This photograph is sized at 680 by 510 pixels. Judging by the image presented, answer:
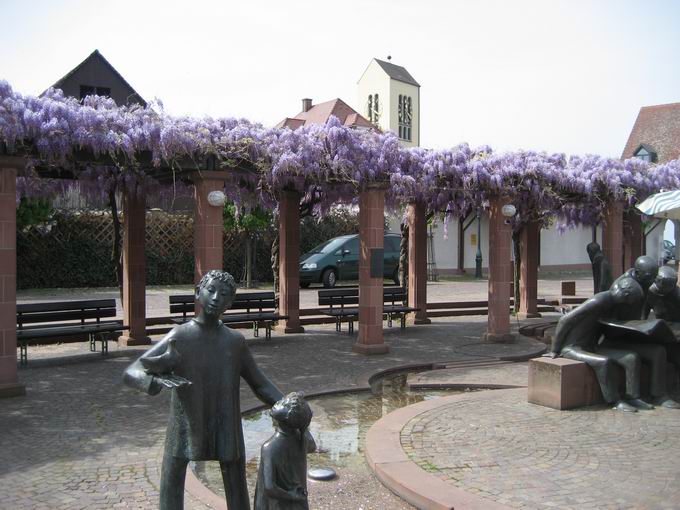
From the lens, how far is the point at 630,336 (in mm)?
7742

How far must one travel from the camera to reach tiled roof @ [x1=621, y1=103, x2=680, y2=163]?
45.1 meters

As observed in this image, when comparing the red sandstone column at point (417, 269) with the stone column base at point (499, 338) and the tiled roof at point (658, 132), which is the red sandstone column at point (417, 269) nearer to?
the stone column base at point (499, 338)

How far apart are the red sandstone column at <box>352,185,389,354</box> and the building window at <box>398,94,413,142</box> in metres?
56.5

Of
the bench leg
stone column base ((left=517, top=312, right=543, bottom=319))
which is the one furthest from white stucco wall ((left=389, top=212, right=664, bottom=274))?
the bench leg

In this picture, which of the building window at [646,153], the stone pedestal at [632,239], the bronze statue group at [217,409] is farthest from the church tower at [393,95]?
the bronze statue group at [217,409]

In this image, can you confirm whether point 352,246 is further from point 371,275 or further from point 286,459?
point 286,459

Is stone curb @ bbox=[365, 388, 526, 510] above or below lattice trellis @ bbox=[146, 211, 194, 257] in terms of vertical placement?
below

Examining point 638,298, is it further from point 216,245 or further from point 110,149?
point 110,149

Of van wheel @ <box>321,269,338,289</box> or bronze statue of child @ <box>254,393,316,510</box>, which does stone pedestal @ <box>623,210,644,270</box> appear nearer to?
van wheel @ <box>321,269,338,289</box>

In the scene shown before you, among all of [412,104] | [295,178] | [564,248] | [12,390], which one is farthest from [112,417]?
[412,104]

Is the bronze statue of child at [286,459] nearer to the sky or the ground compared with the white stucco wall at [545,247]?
nearer to the ground

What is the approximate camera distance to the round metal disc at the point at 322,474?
570 centimetres

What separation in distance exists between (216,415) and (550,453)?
11.8 feet

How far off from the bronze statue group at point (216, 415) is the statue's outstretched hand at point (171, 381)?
0.05 meters
